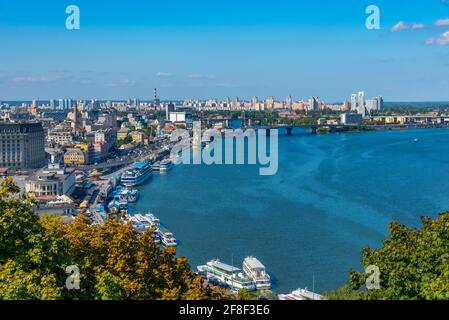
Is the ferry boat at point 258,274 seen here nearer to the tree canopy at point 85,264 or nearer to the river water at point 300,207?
the river water at point 300,207

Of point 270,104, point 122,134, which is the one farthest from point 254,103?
point 122,134

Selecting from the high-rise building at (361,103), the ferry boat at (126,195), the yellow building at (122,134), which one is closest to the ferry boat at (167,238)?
the ferry boat at (126,195)

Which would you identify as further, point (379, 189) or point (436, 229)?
point (379, 189)

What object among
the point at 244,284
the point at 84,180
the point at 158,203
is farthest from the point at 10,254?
the point at 84,180

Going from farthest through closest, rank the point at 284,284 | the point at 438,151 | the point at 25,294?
the point at 438,151 → the point at 284,284 → the point at 25,294

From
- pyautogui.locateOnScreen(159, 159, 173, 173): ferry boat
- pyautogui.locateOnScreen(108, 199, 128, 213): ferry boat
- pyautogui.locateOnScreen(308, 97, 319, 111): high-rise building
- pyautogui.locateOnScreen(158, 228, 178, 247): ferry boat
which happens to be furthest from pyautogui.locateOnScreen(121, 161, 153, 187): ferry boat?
pyautogui.locateOnScreen(308, 97, 319, 111): high-rise building

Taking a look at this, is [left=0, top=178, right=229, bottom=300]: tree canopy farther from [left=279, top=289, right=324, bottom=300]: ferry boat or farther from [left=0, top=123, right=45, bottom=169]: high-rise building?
[left=0, top=123, right=45, bottom=169]: high-rise building
